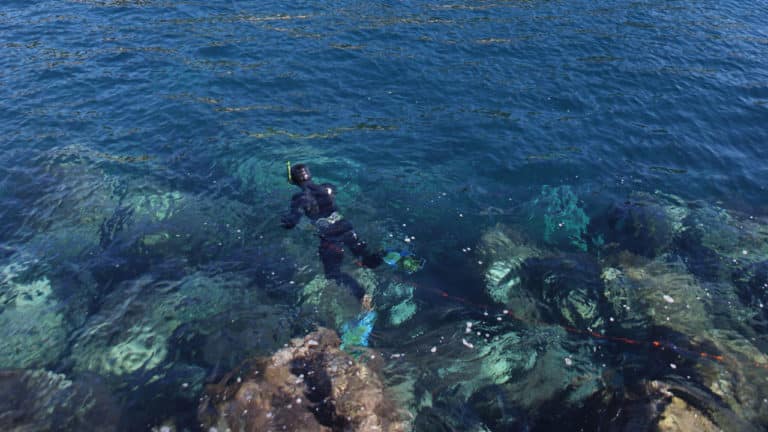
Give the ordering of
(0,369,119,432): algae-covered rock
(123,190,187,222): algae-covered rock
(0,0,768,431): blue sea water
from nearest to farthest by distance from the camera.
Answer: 1. (0,369,119,432): algae-covered rock
2. (0,0,768,431): blue sea water
3. (123,190,187,222): algae-covered rock

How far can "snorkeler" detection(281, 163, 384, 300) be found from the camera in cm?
1090

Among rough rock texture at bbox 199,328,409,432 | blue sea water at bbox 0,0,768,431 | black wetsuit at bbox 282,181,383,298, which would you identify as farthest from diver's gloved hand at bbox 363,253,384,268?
rough rock texture at bbox 199,328,409,432

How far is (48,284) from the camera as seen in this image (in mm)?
10859

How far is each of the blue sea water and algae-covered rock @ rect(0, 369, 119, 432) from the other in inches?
12.9

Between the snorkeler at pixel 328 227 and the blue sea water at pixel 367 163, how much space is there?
2.33 feet

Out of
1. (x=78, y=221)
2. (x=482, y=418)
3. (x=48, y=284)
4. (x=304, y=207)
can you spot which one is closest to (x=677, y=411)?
(x=482, y=418)

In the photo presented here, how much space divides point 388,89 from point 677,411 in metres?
14.2

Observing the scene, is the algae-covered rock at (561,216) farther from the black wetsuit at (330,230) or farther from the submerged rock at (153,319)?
the submerged rock at (153,319)

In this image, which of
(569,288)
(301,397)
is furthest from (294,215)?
(569,288)

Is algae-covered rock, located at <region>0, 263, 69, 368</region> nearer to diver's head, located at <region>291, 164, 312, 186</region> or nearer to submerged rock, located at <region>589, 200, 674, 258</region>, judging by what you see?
diver's head, located at <region>291, 164, 312, 186</region>

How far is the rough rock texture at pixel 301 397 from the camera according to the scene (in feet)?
24.9

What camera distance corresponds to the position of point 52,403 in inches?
329

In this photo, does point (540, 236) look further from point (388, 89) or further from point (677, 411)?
point (388, 89)

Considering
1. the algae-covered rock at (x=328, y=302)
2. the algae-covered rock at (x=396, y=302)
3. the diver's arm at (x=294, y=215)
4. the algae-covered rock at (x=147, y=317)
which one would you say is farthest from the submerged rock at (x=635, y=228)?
the algae-covered rock at (x=147, y=317)
